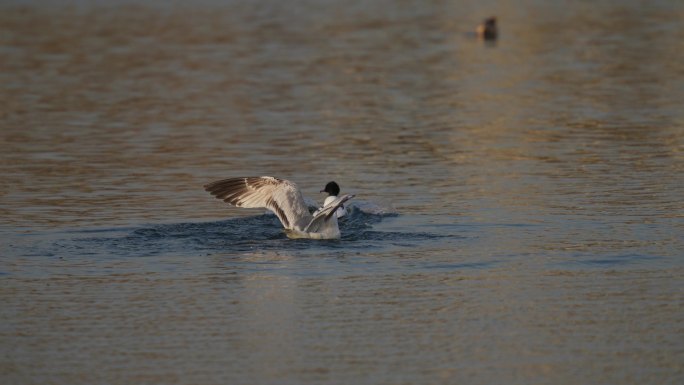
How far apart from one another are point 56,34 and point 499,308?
3066 centimetres

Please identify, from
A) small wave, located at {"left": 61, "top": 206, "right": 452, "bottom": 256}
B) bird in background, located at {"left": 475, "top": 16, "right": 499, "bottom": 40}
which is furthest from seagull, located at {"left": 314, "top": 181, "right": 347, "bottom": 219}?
bird in background, located at {"left": 475, "top": 16, "right": 499, "bottom": 40}

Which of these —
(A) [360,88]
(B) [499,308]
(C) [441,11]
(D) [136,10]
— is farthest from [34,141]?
(C) [441,11]

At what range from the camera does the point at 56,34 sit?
1540 inches

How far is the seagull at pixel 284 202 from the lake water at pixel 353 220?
9.6 inches

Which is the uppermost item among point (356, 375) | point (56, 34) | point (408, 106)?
point (56, 34)

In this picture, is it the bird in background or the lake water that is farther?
the bird in background

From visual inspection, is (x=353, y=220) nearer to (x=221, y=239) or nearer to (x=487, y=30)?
(x=221, y=239)

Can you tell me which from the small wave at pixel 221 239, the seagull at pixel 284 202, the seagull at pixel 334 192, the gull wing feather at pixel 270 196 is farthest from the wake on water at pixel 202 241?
the seagull at pixel 334 192

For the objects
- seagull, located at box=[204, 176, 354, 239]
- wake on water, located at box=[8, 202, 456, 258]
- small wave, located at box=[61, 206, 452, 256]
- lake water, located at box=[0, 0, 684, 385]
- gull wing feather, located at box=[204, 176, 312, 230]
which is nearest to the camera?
lake water, located at box=[0, 0, 684, 385]

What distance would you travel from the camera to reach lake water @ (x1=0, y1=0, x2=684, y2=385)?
31.2 feet

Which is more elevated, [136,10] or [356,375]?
[136,10]

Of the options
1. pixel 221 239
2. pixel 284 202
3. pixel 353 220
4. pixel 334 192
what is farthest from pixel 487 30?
pixel 221 239

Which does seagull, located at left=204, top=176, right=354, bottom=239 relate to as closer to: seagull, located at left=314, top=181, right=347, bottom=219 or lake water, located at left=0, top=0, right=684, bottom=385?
lake water, located at left=0, top=0, right=684, bottom=385

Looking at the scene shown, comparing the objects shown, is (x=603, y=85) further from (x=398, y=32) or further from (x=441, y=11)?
(x=441, y=11)
